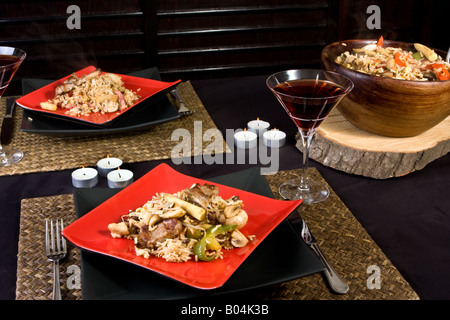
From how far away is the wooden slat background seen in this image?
3.92m

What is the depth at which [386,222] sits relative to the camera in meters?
1.57

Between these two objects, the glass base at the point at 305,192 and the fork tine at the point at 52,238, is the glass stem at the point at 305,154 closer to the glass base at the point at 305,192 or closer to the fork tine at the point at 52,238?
the glass base at the point at 305,192

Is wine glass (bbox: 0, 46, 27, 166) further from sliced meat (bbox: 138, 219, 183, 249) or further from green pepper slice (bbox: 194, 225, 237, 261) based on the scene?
green pepper slice (bbox: 194, 225, 237, 261)

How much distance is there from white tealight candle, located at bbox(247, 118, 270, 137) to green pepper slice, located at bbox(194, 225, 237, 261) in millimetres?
872

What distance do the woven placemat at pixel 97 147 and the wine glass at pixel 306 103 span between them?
39cm

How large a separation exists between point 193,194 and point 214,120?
Answer: 0.93 m

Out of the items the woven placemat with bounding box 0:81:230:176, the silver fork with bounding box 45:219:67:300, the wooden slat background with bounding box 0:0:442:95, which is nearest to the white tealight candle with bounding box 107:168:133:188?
the woven placemat with bounding box 0:81:230:176

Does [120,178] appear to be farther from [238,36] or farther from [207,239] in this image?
[238,36]

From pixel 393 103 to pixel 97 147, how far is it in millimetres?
1150

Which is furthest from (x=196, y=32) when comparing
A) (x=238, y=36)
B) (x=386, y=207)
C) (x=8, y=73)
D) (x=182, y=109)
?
(x=386, y=207)
